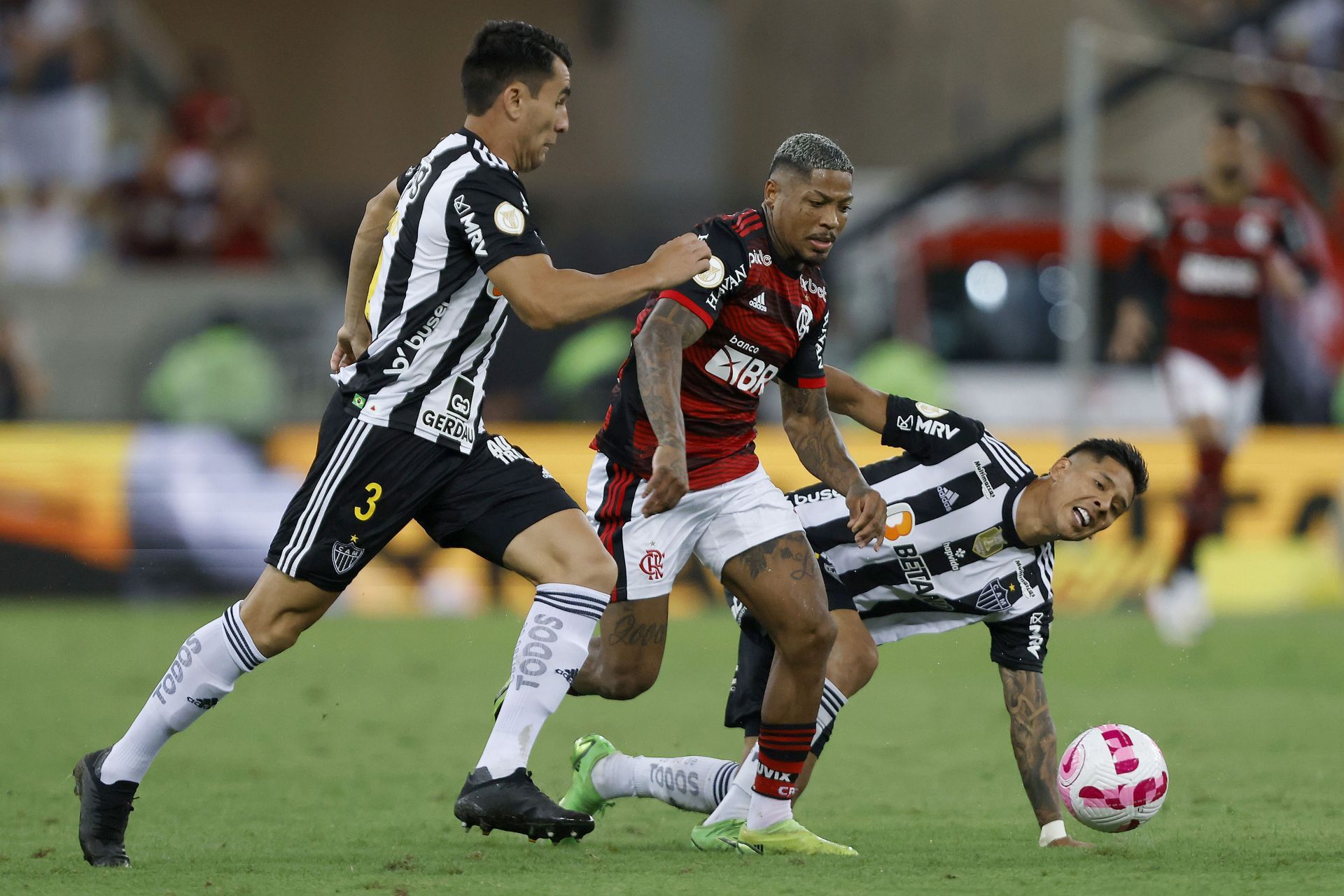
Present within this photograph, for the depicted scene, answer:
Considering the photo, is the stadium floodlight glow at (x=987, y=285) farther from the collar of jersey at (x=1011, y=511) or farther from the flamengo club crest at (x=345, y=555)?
the flamengo club crest at (x=345, y=555)

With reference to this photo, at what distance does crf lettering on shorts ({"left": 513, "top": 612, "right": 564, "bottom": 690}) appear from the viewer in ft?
16.4

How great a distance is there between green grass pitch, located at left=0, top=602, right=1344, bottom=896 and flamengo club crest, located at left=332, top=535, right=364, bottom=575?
0.81 metres

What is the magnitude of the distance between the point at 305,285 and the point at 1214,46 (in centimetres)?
946

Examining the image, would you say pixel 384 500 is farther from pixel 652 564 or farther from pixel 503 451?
pixel 652 564

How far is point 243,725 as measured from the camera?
813 centimetres

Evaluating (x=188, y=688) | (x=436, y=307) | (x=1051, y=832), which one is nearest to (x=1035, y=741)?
(x=1051, y=832)

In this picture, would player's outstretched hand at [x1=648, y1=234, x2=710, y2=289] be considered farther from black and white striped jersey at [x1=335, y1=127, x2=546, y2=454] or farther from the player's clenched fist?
the player's clenched fist

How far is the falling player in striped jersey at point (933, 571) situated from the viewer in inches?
223

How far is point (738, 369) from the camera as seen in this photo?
5586 mm

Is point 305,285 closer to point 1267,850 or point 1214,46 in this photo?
point 1214,46

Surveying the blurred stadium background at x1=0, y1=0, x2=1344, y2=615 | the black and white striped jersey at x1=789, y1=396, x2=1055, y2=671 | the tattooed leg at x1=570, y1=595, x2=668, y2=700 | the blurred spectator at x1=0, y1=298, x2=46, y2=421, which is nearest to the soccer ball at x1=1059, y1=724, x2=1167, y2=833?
the black and white striped jersey at x1=789, y1=396, x2=1055, y2=671

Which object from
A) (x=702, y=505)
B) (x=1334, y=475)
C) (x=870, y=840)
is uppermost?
(x=1334, y=475)

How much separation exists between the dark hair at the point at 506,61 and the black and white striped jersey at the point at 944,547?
1697 millimetres

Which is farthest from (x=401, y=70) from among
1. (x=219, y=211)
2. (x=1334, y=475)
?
(x=1334, y=475)
